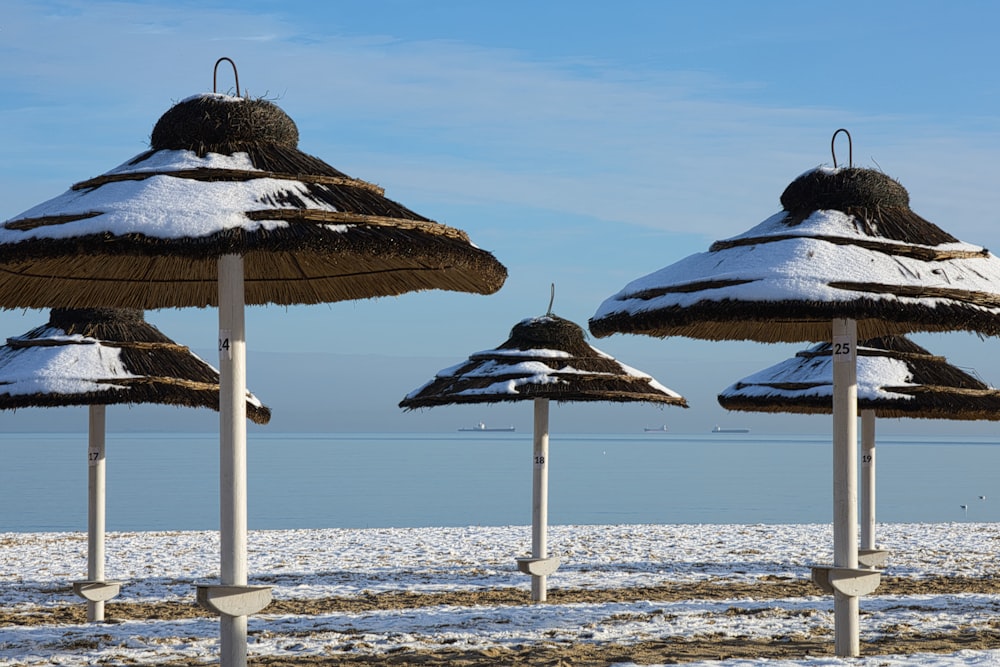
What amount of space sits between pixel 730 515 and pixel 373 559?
20.2m

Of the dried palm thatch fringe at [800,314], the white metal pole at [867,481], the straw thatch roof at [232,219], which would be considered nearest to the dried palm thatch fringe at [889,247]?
the dried palm thatch fringe at [800,314]

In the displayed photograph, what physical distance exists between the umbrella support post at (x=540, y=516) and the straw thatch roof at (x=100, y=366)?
10.2 ft

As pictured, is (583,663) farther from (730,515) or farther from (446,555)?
(730,515)

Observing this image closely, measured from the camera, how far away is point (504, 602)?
12.0 m

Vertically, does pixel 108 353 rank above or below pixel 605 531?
above

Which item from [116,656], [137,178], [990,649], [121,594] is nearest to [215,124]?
[137,178]

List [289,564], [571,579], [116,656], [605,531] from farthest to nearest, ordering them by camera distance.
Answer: [605,531], [289,564], [571,579], [116,656]

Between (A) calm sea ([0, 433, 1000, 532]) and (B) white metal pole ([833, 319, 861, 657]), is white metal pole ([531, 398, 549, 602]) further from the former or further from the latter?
(A) calm sea ([0, 433, 1000, 532])

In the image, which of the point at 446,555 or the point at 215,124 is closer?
the point at 215,124

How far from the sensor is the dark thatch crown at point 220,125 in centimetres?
719

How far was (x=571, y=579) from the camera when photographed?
13.9 metres

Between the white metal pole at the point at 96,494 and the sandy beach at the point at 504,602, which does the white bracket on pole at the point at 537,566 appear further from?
the white metal pole at the point at 96,494

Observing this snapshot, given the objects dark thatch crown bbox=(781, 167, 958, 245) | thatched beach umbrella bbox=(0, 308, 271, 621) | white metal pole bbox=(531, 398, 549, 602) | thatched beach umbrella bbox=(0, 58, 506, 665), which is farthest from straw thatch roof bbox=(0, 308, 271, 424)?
dark thatch crown bbox=(781, 167, 958, 245)

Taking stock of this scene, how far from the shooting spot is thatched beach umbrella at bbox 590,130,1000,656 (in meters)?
7.87
